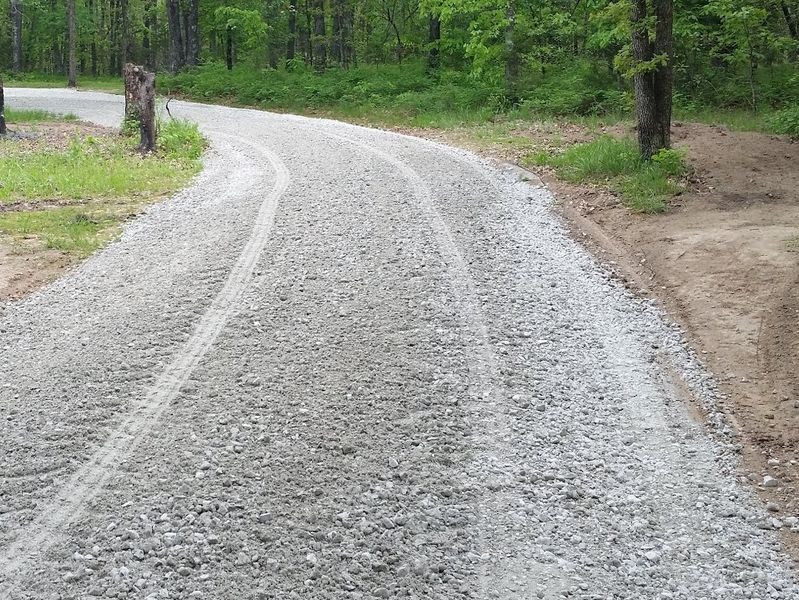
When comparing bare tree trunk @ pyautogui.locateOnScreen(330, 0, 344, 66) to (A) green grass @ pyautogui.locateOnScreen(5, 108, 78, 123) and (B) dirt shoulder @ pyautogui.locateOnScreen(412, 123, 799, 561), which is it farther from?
(B) dirt shoulder @ pyautogui.locateOnScreen(412, 123, 799, 561)

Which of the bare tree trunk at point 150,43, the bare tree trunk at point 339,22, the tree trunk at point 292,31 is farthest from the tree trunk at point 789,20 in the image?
the bare tree trunk at point 150,43

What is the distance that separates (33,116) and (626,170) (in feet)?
56.4

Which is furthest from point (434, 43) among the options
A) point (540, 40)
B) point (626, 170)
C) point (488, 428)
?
point (488, 428)

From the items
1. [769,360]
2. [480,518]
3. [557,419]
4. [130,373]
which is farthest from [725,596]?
[130,373]

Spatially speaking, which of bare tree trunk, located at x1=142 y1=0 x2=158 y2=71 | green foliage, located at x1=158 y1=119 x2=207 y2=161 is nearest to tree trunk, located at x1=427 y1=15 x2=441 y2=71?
green foliage, located at x1=158 y1=119 x2=207 y2=161

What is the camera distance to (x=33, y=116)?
2191cm

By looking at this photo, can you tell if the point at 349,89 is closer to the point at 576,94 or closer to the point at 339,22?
the point at 576,94

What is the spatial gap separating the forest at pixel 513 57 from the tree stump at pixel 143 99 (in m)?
8.60

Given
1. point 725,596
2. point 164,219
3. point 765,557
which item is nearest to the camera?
point 725,596

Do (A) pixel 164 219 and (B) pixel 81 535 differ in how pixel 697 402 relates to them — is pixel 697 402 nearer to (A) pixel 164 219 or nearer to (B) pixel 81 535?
(B) pixel 81 535

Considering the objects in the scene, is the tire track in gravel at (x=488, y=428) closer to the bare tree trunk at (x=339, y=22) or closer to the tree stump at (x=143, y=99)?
the tree stump at (x=143, y=99)

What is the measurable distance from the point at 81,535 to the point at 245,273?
437 centimetres

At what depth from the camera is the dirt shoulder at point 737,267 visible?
545 centimetres

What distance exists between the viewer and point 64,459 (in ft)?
15.5
